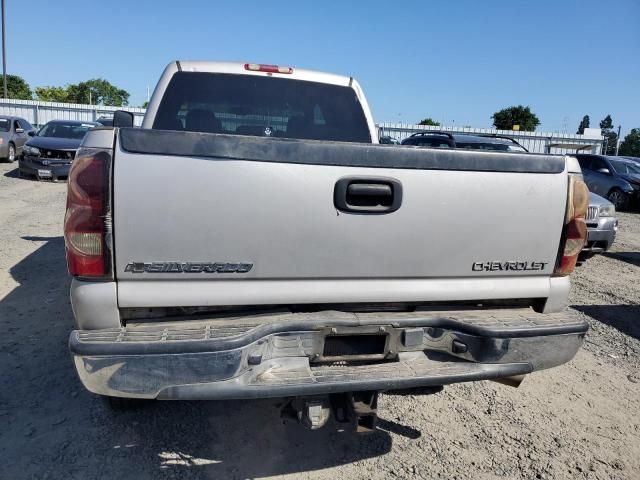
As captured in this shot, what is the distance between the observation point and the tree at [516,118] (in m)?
59.3

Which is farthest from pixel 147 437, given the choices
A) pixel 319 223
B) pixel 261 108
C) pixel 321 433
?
pixel 261 108

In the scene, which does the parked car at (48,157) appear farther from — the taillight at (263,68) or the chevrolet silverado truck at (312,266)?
the chevrolet silverado truck at (312,266)

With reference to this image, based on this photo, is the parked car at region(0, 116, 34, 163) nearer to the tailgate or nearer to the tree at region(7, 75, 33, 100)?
the tailgate

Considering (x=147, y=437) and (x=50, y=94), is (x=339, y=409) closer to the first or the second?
(x=147, y=437)

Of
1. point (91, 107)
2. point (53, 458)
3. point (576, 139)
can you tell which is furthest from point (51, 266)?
point (576, 139)

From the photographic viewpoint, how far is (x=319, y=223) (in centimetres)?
243

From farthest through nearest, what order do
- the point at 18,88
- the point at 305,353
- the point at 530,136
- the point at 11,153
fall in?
the point at 18,88 → the point at 530,136 → the point at 11,153 → the point at 305,353

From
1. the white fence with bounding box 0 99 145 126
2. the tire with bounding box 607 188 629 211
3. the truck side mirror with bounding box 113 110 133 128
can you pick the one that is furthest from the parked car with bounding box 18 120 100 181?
the white fence with bounding box 0 99 145 126

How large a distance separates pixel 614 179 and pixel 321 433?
14.9 metres

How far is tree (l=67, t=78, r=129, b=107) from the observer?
7381cm

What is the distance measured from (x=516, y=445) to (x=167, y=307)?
225cm

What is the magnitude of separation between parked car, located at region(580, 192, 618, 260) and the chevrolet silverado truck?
5.81 m

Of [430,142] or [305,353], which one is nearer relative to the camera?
[305,353]

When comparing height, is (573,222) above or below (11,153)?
above
